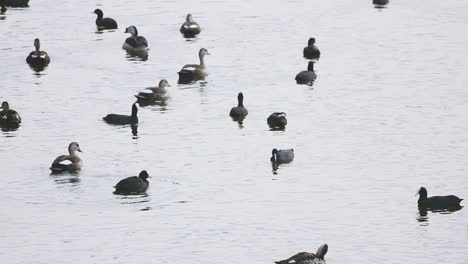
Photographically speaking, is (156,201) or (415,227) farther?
(156,201)

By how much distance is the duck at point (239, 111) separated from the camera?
52.8 m

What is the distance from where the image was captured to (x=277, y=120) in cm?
5119

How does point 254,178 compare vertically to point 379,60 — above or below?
below

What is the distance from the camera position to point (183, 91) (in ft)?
192

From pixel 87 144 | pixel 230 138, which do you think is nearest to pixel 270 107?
pixel 230 138

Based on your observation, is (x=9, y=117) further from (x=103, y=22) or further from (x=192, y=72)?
(x=103, y=22)

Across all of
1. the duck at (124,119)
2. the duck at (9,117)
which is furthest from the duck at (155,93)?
the duck at (9,117)

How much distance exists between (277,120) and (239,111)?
2.23 meters

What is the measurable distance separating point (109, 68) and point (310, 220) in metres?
24.4

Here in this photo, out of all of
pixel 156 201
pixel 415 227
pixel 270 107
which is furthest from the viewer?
pixel 270 107

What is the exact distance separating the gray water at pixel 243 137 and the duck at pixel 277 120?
0.36 meters

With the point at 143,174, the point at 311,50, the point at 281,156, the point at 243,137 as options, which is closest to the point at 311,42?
the point at 311,50

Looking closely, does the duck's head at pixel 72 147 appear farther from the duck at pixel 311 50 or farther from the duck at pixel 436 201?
the duck at pixel 311 50

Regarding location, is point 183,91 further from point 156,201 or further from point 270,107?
point 156,201
